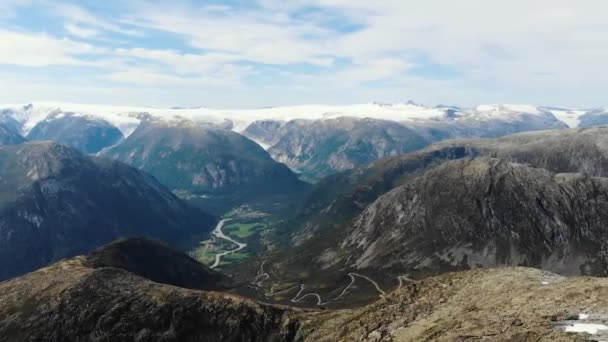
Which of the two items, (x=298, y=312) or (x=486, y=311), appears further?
(x=298, y=312)

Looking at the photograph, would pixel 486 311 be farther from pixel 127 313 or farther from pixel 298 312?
pixel 127 313

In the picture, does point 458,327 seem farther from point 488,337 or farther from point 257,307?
point 257,307

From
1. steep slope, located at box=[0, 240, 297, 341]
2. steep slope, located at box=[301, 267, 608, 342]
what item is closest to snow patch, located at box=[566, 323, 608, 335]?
steep slope, located at box=[301, 267, 608, 342]

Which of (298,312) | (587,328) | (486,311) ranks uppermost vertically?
(587,328)

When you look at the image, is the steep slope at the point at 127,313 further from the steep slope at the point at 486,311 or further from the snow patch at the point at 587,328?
the snow patch at the point at 587,328

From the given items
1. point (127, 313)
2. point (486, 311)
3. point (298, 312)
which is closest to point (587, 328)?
point (486, 311)

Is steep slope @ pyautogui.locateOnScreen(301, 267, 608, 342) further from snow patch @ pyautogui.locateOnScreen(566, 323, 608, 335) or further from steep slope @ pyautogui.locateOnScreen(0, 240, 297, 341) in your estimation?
steep slope @ pyautogui.locateOnScreen(0, 240, 297, 341)

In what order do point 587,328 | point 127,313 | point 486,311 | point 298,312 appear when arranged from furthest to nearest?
point 127,313 → point 298,312 → point 486,311 → point 587,328
